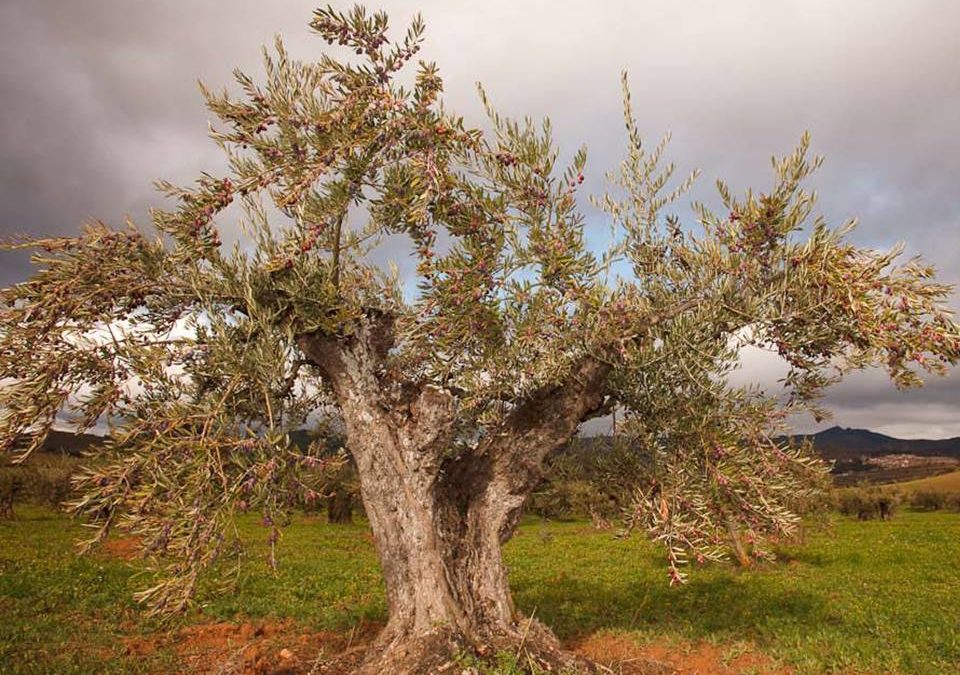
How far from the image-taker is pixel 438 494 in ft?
34.6

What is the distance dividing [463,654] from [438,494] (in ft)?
8.14

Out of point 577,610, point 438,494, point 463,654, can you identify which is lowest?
point 577,610

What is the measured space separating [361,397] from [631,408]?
442cm

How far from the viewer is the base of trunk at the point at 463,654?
8789 mm

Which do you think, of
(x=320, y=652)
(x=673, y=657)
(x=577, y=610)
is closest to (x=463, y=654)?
(x=320, y=652)

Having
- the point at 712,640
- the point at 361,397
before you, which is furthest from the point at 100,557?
the point at 712,640

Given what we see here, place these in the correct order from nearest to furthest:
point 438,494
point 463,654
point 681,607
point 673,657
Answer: point 463,654, point 438,494, point 673,657, point 681,607

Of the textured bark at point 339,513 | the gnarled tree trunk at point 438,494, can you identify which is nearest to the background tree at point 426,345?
the gnarled tree trunk at point 438,494

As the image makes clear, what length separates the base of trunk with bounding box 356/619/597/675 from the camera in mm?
8789

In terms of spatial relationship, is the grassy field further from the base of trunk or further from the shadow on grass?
the base of trunk

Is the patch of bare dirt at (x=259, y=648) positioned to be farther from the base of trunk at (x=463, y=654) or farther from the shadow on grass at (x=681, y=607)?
the shadow on grass at (x=681, y=607)

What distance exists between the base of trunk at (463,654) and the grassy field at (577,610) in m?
2.45

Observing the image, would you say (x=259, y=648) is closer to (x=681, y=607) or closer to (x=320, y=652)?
(x=320, y=652)

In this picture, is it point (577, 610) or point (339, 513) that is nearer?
point (577, 610)
